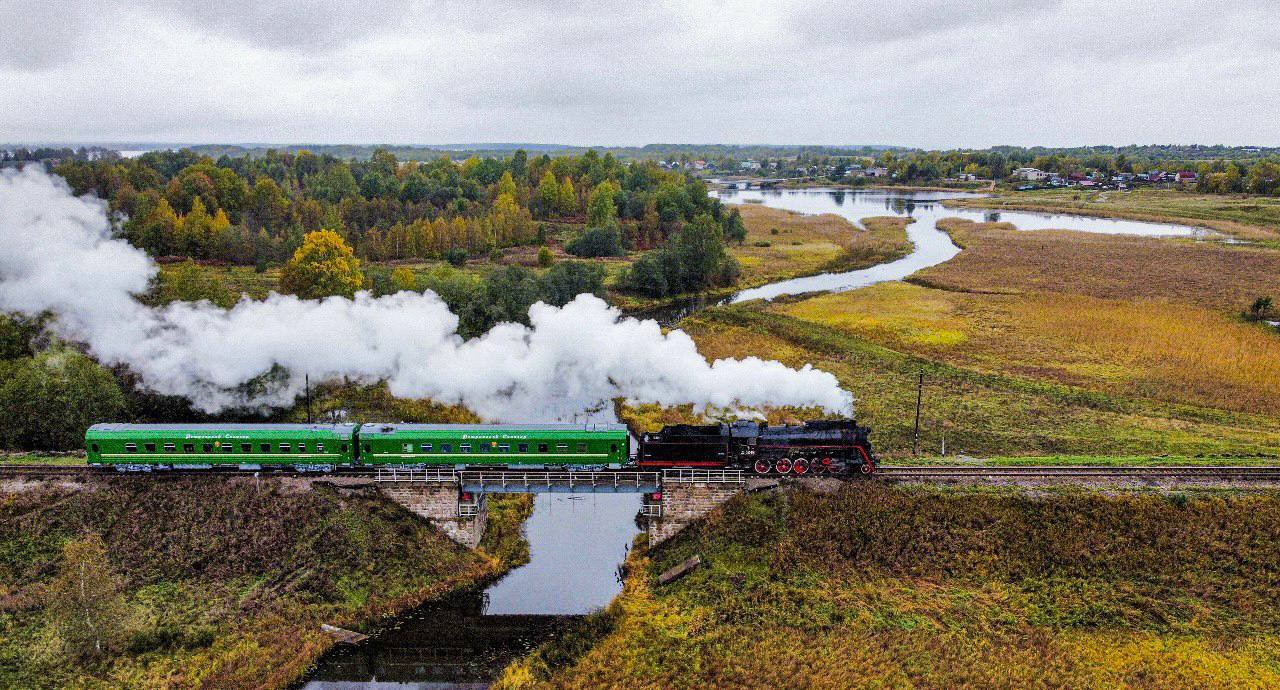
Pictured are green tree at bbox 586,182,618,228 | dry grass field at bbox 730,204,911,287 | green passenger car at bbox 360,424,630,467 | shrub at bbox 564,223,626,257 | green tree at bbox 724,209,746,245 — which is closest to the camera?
green passenger car at bbox 360,424,630,467

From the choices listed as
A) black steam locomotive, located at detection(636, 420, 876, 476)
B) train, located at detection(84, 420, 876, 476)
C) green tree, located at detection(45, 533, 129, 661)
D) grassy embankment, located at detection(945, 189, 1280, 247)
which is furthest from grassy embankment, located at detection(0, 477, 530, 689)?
grassy embankment, located at detection(945, 189, 1280, 247)

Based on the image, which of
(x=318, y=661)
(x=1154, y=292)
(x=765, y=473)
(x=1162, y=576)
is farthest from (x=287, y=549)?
(x=1154, y=292)

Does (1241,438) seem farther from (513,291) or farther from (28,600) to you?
(28,600)

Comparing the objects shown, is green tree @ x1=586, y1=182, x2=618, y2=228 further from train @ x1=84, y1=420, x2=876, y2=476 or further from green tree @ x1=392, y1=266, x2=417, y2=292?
train @ x1=84, y1=420, x2=876, y2=476

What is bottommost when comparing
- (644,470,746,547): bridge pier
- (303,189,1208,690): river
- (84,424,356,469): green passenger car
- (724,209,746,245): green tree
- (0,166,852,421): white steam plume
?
(303,189,1208,690): river

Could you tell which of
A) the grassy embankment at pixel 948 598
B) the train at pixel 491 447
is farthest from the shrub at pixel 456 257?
the grassy embankment at pixel 948 598

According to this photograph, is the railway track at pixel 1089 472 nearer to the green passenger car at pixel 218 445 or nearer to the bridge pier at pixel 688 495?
the bridge pier at pixel 688 495

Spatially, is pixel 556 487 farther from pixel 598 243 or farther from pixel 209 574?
pixel 598 243

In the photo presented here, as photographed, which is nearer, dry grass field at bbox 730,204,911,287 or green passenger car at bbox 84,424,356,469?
green passenger car at bbox 84,424,356,469
